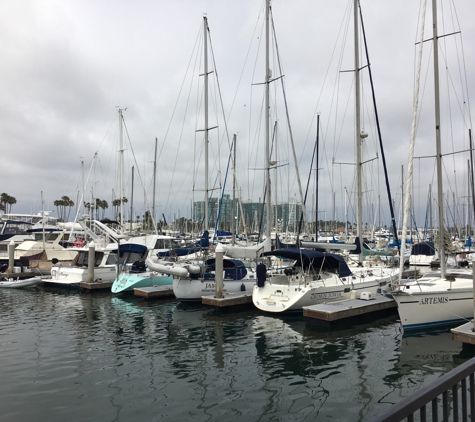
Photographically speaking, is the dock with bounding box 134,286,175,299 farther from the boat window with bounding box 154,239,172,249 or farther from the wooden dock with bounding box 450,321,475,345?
the wooden dock with bounding box 450,321,475,345

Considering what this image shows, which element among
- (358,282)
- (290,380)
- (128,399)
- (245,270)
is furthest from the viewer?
(245,270)

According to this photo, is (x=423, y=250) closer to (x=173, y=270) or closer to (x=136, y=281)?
(x=173, y=270)

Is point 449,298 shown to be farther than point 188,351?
Yes

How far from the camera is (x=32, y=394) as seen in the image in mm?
8930

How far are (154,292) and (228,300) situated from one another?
549 cm

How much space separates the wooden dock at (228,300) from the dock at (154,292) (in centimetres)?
399

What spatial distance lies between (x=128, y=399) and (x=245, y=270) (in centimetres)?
1406

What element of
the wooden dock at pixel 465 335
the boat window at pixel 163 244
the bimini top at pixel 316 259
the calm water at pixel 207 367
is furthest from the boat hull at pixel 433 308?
the boat window at pixel 163 244

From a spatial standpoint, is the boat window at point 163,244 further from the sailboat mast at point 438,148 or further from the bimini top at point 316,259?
the sailboat mast at point 438,148

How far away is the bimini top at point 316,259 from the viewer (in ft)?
58.0

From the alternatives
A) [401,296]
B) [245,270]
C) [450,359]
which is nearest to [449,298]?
[401,296]

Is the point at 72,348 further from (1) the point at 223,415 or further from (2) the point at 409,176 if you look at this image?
(2) the point at 409,176

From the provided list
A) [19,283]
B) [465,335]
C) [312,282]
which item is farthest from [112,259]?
[465,335]

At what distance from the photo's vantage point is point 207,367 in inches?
422
